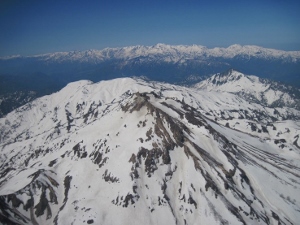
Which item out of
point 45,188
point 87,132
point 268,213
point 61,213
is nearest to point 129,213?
point 61,213

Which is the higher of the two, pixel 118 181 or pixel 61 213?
pixel 118 181

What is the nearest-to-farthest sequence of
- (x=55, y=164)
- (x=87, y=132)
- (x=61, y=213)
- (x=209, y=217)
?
1. (x=209, y=217)
2. (x=61, y=213)
3. (x=55, y=164)
4. (x=87, y=132)

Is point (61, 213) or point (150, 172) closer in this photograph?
point (61, 213)

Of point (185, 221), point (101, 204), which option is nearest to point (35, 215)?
point (101, 204)

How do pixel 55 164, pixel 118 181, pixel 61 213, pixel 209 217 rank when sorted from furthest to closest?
pixel 55 164 < pixel 118 181 < pixel 61 213 < pixel 209 217

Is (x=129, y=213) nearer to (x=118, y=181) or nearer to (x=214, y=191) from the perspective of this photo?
(x=118, y=181)

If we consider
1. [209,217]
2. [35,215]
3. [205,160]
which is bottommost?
[35,215]

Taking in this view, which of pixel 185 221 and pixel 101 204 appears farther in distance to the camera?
pixel 101 204

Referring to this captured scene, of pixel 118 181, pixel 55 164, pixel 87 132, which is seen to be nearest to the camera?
pixel 118 181

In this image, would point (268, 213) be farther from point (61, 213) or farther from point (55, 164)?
point (55, 164)
